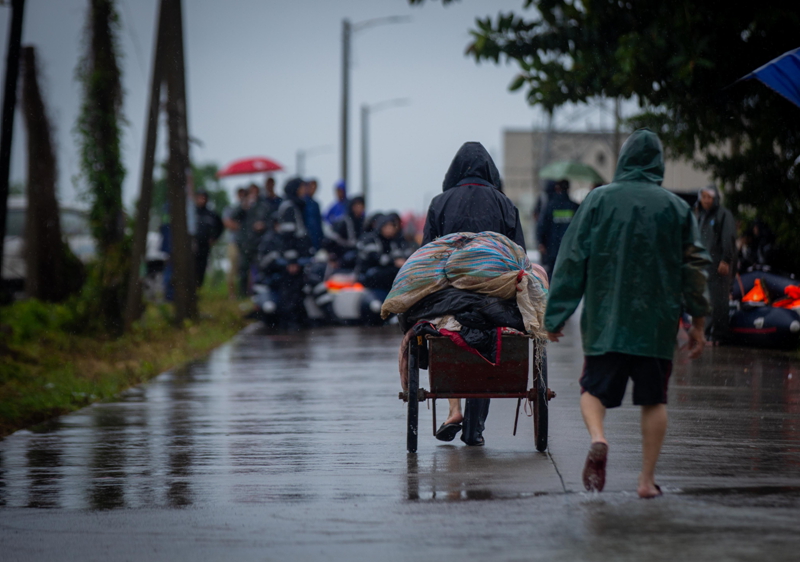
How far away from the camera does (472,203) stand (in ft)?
24.5

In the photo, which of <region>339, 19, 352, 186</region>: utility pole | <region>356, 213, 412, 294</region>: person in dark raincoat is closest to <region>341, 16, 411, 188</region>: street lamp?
<region>339, 19, 352, 186</region>: utility pole

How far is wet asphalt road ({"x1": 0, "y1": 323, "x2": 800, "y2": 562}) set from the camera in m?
5.04

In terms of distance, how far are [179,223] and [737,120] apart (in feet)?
26.7

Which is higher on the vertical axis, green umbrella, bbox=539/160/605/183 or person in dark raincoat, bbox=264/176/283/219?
green umbrella, bbox=539/160/605/183

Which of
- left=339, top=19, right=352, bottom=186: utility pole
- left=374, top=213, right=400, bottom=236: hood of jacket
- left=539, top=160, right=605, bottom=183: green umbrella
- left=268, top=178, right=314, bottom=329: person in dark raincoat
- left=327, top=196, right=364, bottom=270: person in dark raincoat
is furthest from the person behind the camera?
left=339, top=19, right=352, bottom=186: utility pole

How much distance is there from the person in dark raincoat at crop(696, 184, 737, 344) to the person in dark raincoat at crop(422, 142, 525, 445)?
644cm

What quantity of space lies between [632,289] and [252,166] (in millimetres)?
21662

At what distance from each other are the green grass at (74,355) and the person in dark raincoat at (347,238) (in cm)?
188

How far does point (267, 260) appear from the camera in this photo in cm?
1764

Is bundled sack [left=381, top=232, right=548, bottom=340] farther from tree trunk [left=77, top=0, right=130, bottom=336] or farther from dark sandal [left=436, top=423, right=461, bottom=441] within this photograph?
tree trunk [left=77, top=0, right=130, bottom=336]

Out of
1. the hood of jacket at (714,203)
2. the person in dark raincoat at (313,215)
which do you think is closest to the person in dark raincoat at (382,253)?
the person in dark raincoat at (313,215)

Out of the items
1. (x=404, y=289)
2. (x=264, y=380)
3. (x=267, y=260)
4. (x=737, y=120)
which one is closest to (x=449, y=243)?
(x=404, y=289)

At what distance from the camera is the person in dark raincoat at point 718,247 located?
13.6 meters

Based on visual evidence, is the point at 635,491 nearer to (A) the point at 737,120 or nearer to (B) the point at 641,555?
(B) the point at 641,555
